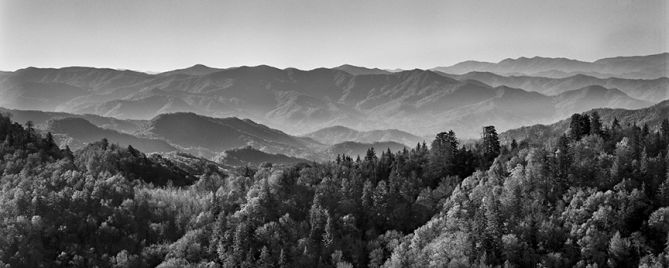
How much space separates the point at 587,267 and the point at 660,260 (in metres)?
22.2

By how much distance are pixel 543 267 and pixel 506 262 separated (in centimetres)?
1221

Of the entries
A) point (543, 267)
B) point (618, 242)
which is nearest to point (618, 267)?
point (618, 242)

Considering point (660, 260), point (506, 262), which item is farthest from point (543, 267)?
point (660, 260)

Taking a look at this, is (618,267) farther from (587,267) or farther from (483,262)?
(483,262)

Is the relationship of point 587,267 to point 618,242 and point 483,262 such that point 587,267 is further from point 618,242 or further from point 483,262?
point 483,262

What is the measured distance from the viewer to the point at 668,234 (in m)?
196

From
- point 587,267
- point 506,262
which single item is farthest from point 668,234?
point 506,262

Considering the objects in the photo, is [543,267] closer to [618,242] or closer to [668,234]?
[618,242]

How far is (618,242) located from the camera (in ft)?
654

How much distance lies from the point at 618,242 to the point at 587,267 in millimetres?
16402

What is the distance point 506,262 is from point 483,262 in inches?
268

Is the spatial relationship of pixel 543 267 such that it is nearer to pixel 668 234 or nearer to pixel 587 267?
pixel 587 267

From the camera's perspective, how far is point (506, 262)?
198 meters

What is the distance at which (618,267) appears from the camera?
199500 millimetres
